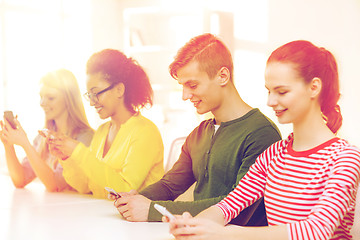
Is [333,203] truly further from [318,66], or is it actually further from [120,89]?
[120,89]

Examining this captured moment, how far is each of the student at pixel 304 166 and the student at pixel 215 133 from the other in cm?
16

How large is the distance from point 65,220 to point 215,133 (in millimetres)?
525

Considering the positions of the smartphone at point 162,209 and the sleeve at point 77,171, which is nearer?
the smartphone at point 162,209

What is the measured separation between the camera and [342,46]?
2.43 meters

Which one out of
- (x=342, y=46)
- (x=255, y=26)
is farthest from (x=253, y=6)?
(x=342, y=46)

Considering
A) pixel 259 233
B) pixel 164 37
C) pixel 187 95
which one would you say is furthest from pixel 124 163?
pixel 164 37

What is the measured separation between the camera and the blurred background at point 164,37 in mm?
2447

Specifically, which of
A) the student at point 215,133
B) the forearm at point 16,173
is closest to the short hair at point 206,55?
the student at point 215,133

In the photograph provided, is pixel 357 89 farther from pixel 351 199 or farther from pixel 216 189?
pixel 351 199

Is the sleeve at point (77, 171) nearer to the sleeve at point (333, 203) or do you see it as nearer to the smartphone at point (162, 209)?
the smartphone at point (162, 209)

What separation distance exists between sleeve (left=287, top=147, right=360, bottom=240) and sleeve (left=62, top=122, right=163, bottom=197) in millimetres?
782

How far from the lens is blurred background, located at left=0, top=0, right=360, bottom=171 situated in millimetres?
A: 2447

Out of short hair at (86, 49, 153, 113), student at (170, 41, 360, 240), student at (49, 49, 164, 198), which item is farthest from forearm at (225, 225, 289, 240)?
short hair at (86, 49, 153, 113)

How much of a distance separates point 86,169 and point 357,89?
1531mm
